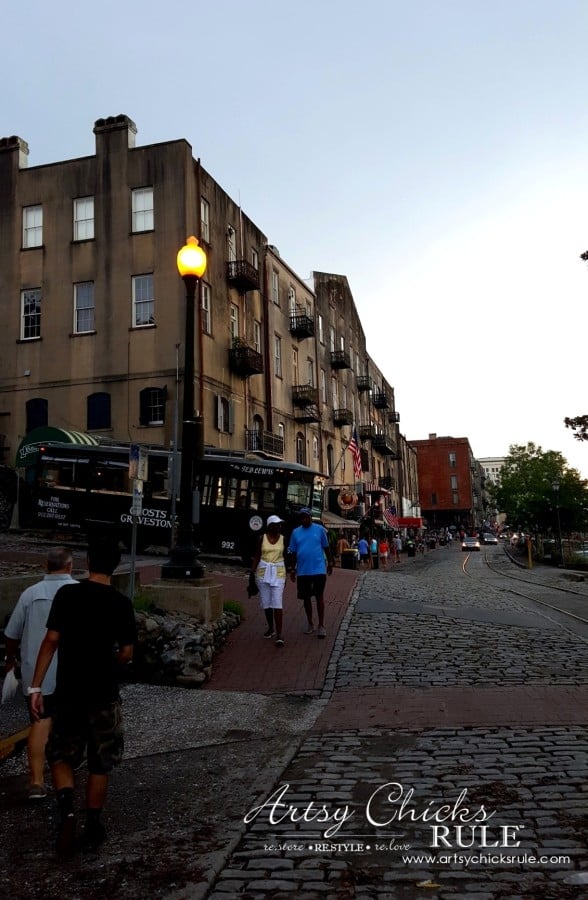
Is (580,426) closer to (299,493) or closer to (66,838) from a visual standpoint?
(299,493)

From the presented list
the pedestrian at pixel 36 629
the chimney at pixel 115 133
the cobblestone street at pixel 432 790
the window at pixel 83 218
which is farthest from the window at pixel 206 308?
the pedestrian at pixel 36 629

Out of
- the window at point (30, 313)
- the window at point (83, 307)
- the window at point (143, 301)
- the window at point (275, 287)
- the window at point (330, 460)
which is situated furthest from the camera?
the window at point (330, 460)

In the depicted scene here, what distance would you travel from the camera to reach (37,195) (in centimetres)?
3006

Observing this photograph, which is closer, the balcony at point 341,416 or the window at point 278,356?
the window at point 278,356

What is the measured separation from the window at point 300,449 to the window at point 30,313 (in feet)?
47.1

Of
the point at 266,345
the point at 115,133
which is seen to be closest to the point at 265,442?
the point at 266,345

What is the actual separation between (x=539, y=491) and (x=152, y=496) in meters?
44.3

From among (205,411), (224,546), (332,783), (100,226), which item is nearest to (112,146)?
(100,226)

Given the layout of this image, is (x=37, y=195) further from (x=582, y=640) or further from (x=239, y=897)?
(x=239, y=897)

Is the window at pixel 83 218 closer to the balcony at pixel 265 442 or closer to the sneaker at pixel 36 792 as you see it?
the balcony at pixel 265 442

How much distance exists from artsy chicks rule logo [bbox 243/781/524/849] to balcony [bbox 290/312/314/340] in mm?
34592

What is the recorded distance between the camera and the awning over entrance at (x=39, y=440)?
21.0m

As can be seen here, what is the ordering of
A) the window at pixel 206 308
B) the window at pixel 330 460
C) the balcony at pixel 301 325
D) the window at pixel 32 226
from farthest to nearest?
the window at pixel 330 460 → the balcony at pixel 301 325 → the window at pixel 32 226 → the window at pixel 206 308

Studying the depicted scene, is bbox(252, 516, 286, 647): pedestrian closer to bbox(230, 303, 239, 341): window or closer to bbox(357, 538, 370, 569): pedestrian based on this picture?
bbox(230, 303, 239, 341): window
